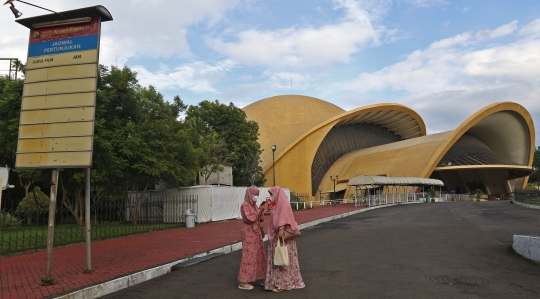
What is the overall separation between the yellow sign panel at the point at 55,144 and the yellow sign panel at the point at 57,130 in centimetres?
7

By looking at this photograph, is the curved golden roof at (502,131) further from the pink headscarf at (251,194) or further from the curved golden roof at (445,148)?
the pink headscarf at (251,194)

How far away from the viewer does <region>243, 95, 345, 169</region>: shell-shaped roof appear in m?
44.7

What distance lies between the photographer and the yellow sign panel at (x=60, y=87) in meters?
6.62

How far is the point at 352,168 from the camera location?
143ft

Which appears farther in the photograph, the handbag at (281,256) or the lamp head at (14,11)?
the lamp head at (14,11)

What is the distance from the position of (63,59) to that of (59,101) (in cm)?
A: 75

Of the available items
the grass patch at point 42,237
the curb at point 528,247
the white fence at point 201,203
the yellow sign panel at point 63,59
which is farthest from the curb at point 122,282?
the white fence at point 201,203

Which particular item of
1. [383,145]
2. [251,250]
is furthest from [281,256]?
[383,145]

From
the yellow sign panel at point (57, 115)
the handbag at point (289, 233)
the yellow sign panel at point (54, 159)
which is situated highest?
the yellow sign panel at point (57, 115)

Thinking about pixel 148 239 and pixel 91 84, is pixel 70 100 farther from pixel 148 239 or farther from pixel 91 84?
pixel 148 239

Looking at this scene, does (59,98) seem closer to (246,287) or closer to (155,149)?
(246,287)

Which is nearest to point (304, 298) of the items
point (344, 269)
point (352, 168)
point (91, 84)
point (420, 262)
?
point (344, 269)

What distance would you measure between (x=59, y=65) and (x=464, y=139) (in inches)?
1851

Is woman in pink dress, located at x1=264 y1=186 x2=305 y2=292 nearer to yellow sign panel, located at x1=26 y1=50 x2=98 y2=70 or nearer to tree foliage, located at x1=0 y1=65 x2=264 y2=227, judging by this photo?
yellow sign panel, located at x1=26 y1=50 x2=98 y2=70
